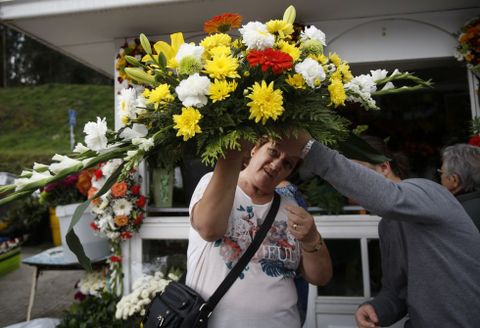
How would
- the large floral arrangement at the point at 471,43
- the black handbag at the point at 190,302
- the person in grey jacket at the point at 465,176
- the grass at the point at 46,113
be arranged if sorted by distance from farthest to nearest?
1. the grass at the point at 46,113
2. the large floral arrangement at the point at 471,43
3. the person in grey jacket at the point at 465,176
4. the black handbag at the point at 190,302

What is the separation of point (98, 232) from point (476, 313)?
274 cm

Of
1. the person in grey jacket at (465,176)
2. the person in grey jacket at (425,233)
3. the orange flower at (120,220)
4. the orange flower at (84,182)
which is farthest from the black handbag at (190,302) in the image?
the orange flower at (84,182)

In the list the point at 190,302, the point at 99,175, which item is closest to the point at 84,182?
the point at 99,175

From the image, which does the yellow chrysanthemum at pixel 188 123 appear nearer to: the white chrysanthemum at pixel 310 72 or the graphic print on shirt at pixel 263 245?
the white chrysanthemum at pixel 310 72

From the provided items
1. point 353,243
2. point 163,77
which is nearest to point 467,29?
point 353,243

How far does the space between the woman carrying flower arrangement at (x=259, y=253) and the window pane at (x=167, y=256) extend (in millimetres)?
1730

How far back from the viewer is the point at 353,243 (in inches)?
119

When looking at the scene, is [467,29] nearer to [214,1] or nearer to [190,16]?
[214,1]

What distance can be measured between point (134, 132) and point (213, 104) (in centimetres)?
29

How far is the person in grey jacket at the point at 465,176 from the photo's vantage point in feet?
6.19

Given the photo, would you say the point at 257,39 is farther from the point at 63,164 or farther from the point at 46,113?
the point at 46,113

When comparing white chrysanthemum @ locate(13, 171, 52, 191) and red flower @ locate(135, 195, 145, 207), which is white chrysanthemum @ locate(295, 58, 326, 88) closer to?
white chrysanthemum @ locate(13, 171, 52, 191)

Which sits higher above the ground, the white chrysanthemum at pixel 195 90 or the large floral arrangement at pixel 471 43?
the large floral arrangement at pixel 471 43

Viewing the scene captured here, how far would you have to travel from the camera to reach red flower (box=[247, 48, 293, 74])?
3.23 feet
